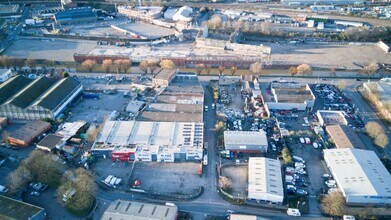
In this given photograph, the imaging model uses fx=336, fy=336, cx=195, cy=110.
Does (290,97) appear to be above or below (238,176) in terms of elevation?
above

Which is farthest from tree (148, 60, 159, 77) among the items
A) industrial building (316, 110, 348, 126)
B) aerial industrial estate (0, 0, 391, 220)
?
industrial building (316, 110, 348, 126)

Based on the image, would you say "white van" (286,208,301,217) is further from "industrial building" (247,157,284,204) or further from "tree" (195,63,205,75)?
"tree" (195,63,205,75)

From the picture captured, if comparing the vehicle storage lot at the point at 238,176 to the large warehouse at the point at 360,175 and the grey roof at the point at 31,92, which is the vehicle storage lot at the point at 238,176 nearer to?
the large warehouse at the point at 360,175

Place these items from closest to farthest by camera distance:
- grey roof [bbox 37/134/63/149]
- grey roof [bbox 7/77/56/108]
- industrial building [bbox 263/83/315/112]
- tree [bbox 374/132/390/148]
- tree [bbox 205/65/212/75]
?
grey roof [bbox 37/134/63/149] → tree [bbox 374/132/390/148] → grey roof [bbox 7/77/56/108] → industrial building [bbox 263/83/315/112] → tree [bbox 205/65/212/75]

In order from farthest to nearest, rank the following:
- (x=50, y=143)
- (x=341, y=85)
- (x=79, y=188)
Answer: (x=341, y=85) < (x=50, y=143) < (x=79, y=188)

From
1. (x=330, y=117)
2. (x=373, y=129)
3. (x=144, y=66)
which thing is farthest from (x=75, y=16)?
(x=373, y=129)

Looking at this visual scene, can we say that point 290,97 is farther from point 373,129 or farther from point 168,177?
point 168,177
